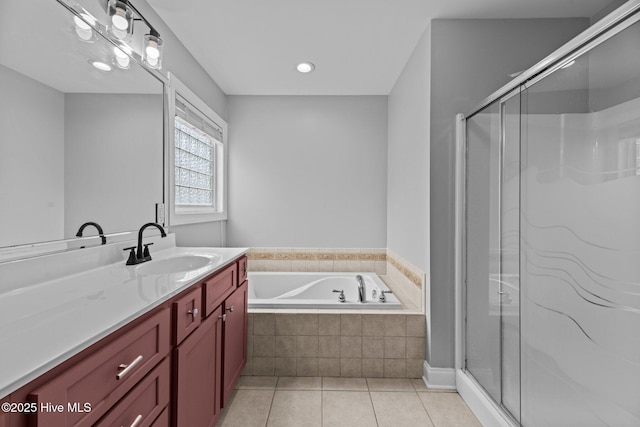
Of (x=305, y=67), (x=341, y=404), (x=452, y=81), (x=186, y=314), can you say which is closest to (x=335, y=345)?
(x=341, y=404)

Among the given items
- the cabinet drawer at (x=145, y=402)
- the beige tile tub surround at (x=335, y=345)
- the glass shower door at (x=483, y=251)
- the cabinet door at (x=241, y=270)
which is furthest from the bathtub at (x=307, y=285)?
the cabinet drawer at (x=145, y=402)

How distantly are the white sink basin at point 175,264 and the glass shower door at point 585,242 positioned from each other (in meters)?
1.62

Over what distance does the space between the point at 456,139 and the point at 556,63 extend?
2.81 feet

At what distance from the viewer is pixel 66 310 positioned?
89 cm

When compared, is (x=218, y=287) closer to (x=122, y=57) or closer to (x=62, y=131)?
(x=62, y=131)

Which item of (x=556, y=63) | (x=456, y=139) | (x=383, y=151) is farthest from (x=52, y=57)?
(x=383, y=151)

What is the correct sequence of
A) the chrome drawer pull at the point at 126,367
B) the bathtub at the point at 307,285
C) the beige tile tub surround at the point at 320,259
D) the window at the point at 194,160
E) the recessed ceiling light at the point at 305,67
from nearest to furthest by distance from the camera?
1. the chrome drawer pull at the point at 126,367
2. the window at the point at 194,160
3. the recessed ceiling light at the point at 305,67
4. the bathtub at the point at 307,285
5. the beige tile tub surround at the point at 320,259

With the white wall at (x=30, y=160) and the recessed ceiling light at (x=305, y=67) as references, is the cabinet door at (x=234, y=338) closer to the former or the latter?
the white wall at (x=30, y=160)

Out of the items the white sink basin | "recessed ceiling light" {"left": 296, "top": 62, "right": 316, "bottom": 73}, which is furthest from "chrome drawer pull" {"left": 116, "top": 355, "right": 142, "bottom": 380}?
"recessed ceiling light" {"left": 296, "top": 62, "right": 316, "bottom": 73}

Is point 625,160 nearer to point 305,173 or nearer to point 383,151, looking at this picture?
point 383,151

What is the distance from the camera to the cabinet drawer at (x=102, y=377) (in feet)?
2.14

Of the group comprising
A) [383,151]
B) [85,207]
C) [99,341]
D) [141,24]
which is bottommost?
[99,341]

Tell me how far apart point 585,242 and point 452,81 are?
4.34 feet

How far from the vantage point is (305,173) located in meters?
3.45
